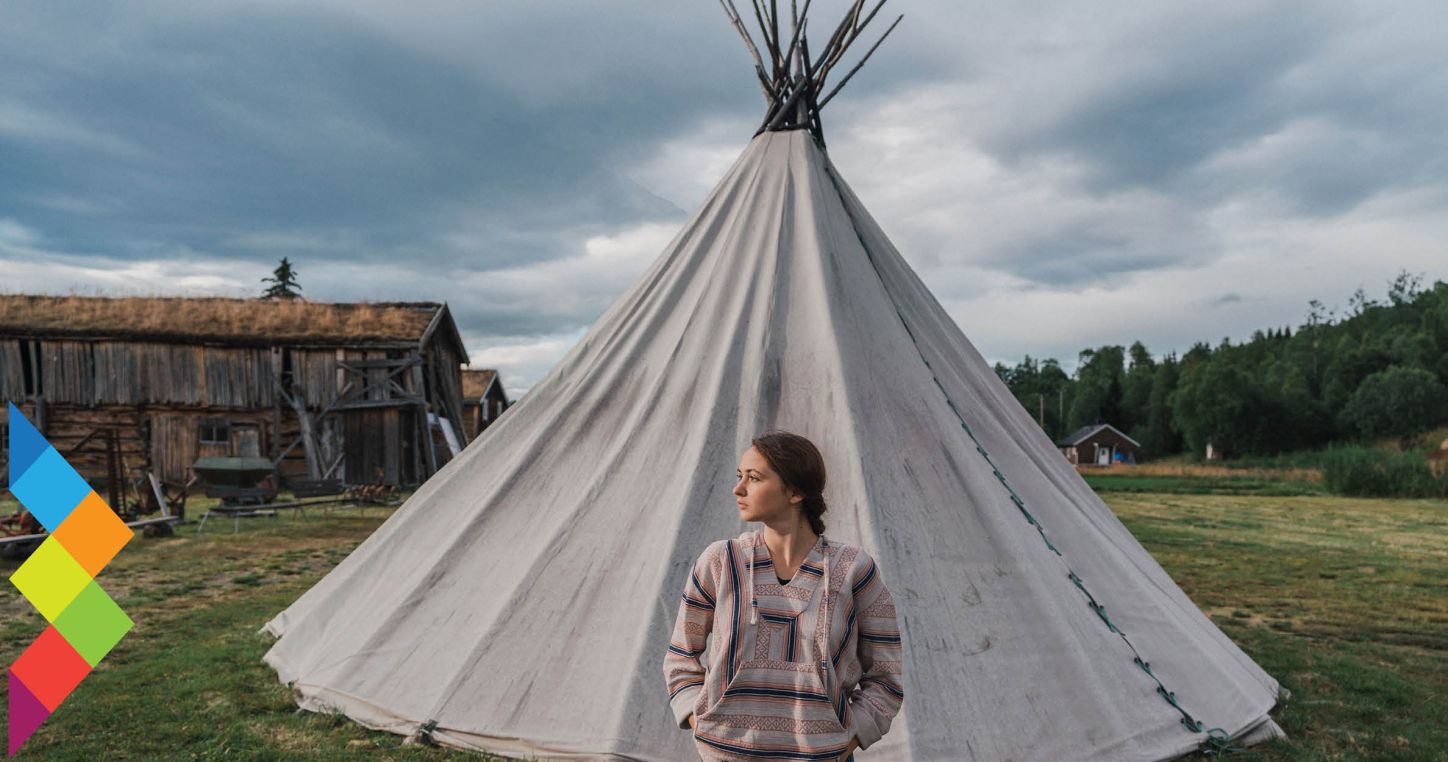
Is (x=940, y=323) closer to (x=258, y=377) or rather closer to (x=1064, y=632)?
(x=1064, y=632)

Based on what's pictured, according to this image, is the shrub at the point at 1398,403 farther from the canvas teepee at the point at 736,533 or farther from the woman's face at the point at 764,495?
the woman's face at the point at 764,495

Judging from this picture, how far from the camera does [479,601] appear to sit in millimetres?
4277

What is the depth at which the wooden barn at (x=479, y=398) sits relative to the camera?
3222 centimetres

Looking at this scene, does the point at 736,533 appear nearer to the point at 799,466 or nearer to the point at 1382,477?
the point at 799,466

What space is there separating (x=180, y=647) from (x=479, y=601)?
3271 millimetres

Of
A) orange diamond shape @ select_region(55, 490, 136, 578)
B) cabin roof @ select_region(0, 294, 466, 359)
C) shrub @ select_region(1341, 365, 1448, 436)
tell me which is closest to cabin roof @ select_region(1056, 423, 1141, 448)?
shrub @ select_region(1341, 365, 1448, 436)

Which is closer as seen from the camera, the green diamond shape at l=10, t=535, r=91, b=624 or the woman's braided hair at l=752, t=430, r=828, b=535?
the woman's braided hair at l=752, t=430, r=828, b=535

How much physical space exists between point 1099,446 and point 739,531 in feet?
217

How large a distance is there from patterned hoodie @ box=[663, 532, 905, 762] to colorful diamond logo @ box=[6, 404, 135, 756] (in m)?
4.89

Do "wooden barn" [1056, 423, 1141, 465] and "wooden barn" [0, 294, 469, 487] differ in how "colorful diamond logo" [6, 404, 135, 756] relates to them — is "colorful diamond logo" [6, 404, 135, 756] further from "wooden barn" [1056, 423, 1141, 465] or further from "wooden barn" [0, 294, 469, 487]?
"wooden barn" [1056, 423, 1141, 465]

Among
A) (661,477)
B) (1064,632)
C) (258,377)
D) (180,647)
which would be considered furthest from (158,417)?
(1064,632)

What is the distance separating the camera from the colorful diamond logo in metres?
5.19

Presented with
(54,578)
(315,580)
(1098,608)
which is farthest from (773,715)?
(315,580)

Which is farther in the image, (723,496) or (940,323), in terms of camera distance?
(940,323)
